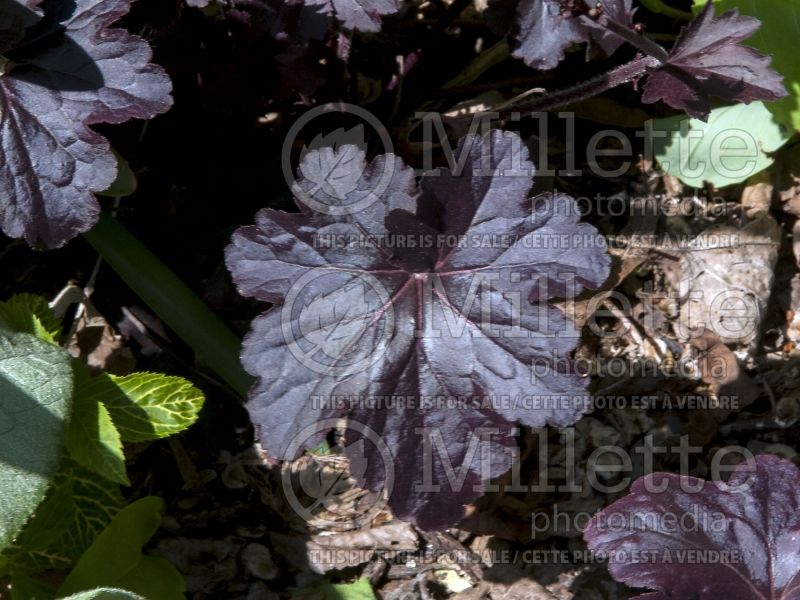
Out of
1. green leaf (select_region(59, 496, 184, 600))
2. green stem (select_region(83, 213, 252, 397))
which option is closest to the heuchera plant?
green stem (select_region(83, 213, 252, 397))

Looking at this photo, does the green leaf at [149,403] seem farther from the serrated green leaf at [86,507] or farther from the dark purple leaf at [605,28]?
the dark purple leaf at [605,28]

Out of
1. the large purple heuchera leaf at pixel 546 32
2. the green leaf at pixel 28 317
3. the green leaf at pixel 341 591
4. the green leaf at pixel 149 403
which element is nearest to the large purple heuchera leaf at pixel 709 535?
the green leaf at pixel 341 591

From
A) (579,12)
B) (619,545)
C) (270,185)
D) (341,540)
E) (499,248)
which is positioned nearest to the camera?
(619,545)

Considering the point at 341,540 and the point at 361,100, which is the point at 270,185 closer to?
the point at 361,100

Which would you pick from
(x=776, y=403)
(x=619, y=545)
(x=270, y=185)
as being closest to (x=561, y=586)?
(x=619, y=545)

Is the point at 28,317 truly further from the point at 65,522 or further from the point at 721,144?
the point at 721,144

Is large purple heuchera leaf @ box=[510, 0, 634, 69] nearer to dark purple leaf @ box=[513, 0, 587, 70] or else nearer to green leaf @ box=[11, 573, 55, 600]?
dark purple leaf @ box=[513, 0, 587, 70]

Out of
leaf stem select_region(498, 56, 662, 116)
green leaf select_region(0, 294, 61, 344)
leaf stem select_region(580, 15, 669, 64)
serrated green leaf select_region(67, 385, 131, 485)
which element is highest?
leaf stem select_region(580, 15, 669, 64)
